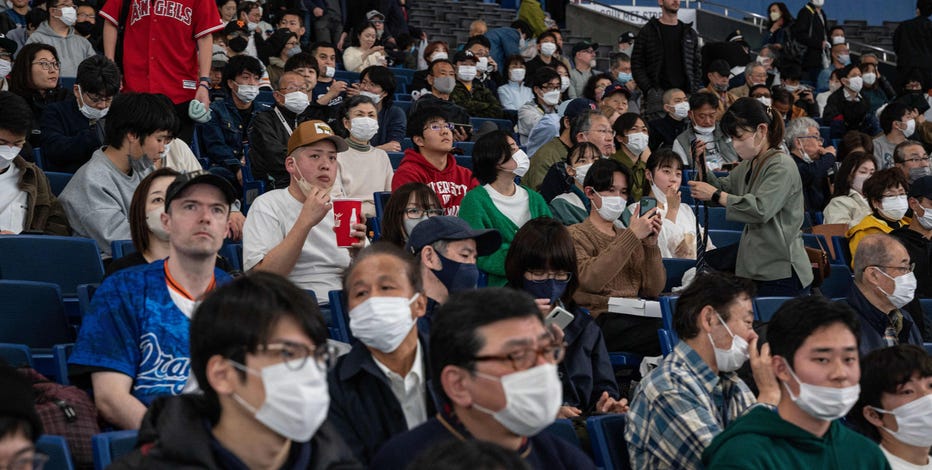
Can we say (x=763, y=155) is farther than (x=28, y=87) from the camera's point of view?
No

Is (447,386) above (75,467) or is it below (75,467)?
above

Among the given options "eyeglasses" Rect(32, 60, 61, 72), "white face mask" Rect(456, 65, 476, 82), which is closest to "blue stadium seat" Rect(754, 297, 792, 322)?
"eyeglasses" Rect(32, 60, 61, 72)

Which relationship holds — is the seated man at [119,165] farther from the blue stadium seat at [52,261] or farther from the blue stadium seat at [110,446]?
the blue stadium seat at [110,446]

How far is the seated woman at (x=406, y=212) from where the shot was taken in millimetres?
5035

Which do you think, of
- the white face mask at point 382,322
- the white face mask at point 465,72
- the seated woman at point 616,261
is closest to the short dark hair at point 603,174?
the seated woman at point 616,261

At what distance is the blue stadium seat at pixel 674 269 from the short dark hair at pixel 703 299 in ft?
7.06

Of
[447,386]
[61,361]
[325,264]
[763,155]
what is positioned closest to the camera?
[447,386]

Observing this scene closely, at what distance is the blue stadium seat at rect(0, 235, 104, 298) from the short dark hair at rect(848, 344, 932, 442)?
290 cm

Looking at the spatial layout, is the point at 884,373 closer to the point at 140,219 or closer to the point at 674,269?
→ the point at 674,269

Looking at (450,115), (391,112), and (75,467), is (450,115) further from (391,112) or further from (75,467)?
(75,467)

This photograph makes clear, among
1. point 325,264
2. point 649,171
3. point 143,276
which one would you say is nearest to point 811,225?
point 649,171

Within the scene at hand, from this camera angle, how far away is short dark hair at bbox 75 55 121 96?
240 inches

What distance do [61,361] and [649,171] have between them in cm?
415

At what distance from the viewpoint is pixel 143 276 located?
357 centimetres
